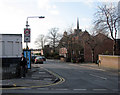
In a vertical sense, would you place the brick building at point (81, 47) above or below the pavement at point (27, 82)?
above

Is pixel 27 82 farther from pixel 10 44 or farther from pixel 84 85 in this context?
pixel 10 44

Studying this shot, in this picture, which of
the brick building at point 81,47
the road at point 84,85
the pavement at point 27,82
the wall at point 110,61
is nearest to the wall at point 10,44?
the wall at point 110,61

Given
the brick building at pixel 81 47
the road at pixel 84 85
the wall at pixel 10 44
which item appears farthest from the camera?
the brick building at pixel 81 47

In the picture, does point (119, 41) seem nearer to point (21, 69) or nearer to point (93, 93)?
point (21, 69)

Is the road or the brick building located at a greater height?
the brick building

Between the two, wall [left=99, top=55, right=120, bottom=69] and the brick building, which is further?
the brick building

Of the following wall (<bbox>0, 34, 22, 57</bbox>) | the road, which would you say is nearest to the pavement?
the road

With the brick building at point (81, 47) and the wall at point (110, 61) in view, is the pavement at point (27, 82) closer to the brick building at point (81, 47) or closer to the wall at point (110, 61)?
the wall at point (110, 61)

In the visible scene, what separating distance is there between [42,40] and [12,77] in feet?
286

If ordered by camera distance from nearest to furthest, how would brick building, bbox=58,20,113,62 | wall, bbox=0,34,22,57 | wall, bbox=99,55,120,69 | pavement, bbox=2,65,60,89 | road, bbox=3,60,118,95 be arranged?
1. road, bbox=3,60,118,95
2. pavement, bbox=2,65,60,89
3. wall, bbox=0,34,22,57
4. wall, bbox=99,55,120,69
5. brick building, bbox=58,20,113,62

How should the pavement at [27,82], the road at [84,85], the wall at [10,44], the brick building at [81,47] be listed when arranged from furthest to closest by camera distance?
the brick building at [81,47], the wall at [10,44], the pavement at [27,82], the road at [84,85]

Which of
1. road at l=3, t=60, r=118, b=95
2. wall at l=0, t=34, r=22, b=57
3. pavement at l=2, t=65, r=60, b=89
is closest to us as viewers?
road at l=3, t=60, r=118, b=95

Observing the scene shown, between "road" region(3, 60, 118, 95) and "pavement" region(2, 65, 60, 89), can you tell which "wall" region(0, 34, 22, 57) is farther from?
"pavement" region(2, 65, 60, 89)

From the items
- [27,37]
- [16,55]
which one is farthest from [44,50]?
[27,37]
